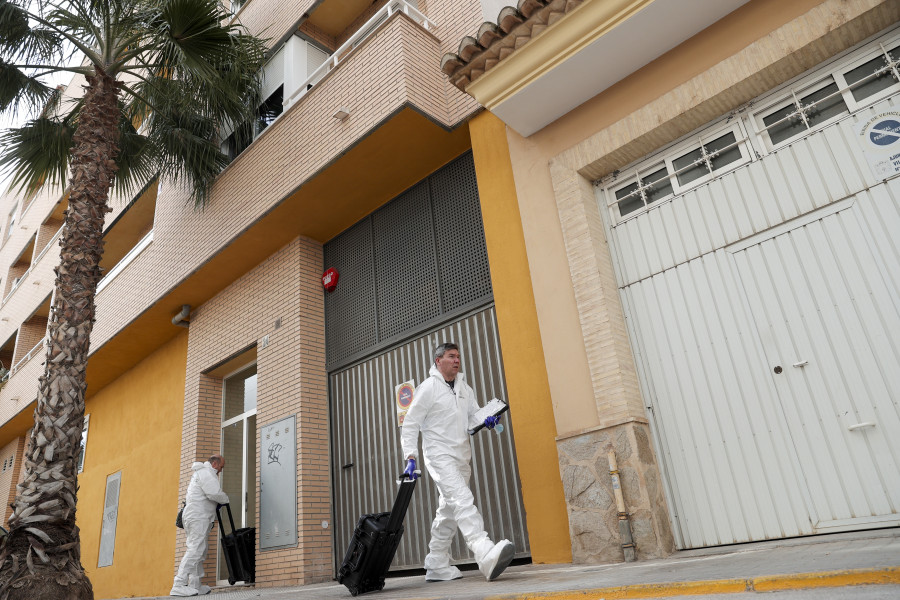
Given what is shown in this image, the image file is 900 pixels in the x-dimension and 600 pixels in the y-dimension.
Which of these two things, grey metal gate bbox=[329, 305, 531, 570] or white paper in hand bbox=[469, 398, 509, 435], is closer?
white paper in hand bbox=[469, 398, 509, 435]

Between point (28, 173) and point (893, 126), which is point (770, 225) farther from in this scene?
point (28, 173)

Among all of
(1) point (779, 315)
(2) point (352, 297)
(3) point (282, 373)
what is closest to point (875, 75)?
(1) point (779, 315)

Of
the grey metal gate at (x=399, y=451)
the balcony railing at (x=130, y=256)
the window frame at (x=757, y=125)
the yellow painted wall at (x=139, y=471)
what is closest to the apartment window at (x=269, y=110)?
the balcony railing at (x=130, y=256)

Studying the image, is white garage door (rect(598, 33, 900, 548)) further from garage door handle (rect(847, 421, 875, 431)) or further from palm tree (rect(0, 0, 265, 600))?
palm tree (rect(0, 0, 265, 600))

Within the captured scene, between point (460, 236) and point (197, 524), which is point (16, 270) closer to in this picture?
point (197, 524)

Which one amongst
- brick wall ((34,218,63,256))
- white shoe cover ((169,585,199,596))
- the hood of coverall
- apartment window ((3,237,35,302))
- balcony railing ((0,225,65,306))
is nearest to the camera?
white shoe cover ((169,585,199,596))

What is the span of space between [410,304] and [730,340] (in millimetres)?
4262

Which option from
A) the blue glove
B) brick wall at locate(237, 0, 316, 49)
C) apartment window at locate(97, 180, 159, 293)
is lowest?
the blue glove

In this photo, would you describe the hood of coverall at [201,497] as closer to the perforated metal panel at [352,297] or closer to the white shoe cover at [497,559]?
the perforated metal panel at [352,297]

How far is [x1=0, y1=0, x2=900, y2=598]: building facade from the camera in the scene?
15.6 ft

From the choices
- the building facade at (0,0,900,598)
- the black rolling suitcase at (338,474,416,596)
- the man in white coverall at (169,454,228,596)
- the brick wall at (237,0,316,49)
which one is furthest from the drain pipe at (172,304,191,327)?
the black rolling suitcase at (338,474,416,596)

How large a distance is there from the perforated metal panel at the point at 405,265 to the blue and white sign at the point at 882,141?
4.71 m

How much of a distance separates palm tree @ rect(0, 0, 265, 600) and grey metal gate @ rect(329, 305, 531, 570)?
334cm

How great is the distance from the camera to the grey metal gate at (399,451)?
264 inches
